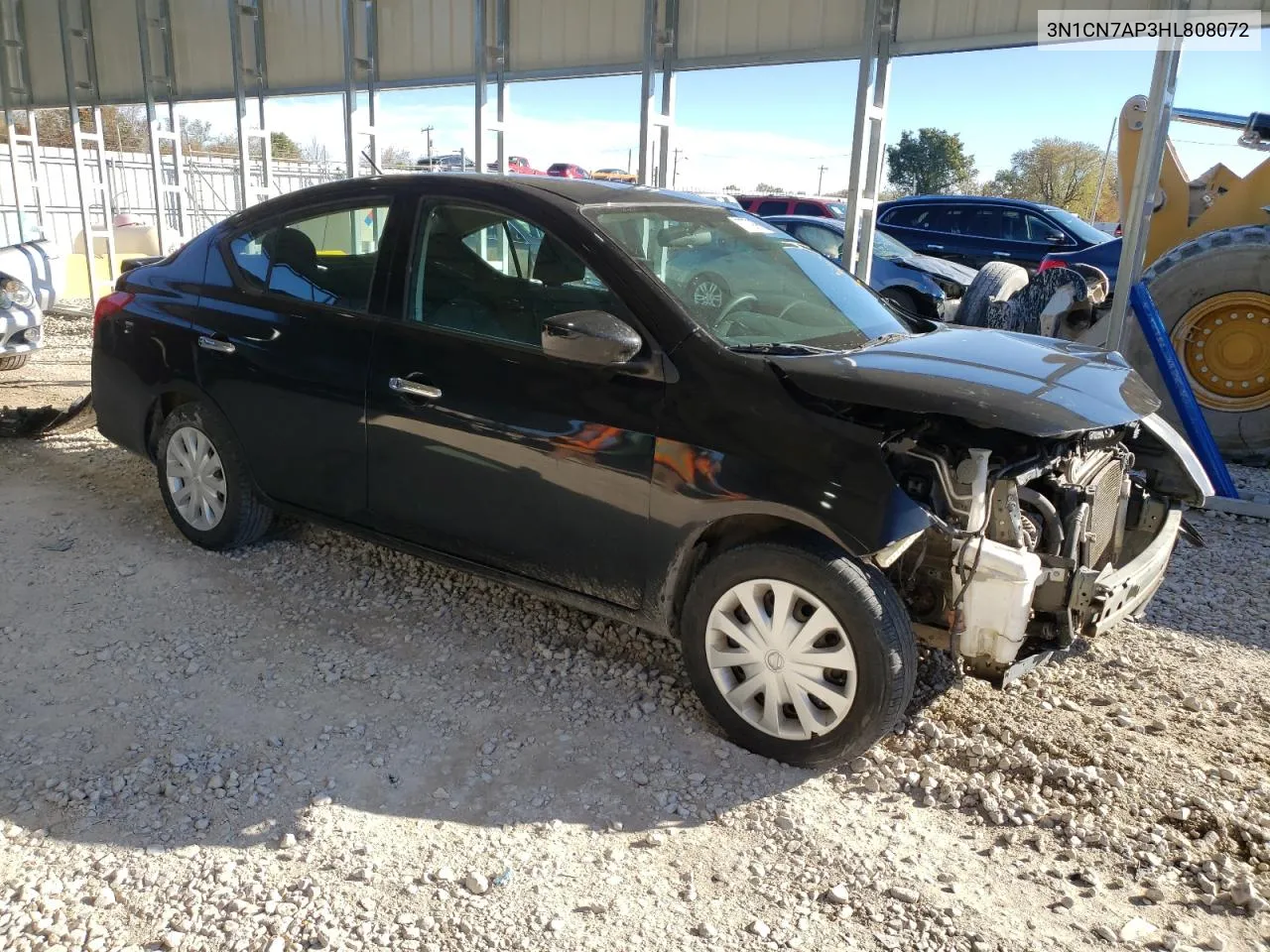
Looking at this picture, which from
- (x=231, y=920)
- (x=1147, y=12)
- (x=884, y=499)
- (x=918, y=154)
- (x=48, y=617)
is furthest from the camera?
(x=918, y=154)

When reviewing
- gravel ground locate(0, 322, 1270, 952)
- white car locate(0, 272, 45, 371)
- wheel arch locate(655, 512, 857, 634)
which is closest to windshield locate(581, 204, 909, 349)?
wheel arch locate(655, 512, 857, 634)

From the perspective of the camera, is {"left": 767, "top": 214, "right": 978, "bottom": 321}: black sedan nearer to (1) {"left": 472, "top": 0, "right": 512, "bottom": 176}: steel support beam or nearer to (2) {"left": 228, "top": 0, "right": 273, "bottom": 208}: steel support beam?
(1) {"left": 472, "top": 0, "right": 512, "bottom": 176}: steel support beam

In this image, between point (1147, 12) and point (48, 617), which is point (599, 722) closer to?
point (48, 617)

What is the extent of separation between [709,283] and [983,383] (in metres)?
1.03

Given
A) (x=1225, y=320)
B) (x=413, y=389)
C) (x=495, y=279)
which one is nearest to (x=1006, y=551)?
(x=495, y=279)

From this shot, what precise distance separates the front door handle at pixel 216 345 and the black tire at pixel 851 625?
8.15 feet

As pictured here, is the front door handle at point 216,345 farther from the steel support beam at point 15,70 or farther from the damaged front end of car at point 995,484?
the steel support beam at point 15,70

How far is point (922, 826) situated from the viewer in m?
2.89

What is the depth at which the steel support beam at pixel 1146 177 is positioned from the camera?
5398mm

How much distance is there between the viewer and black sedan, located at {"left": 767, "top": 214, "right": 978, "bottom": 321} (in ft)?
33.7

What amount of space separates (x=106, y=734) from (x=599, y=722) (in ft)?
5.26

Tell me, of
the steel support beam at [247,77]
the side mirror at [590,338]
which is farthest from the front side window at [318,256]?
the steel support beam at [247,77]

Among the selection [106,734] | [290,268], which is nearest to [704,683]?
[106,734]

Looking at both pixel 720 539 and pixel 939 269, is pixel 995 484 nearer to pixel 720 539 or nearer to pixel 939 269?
pixel 720 539
